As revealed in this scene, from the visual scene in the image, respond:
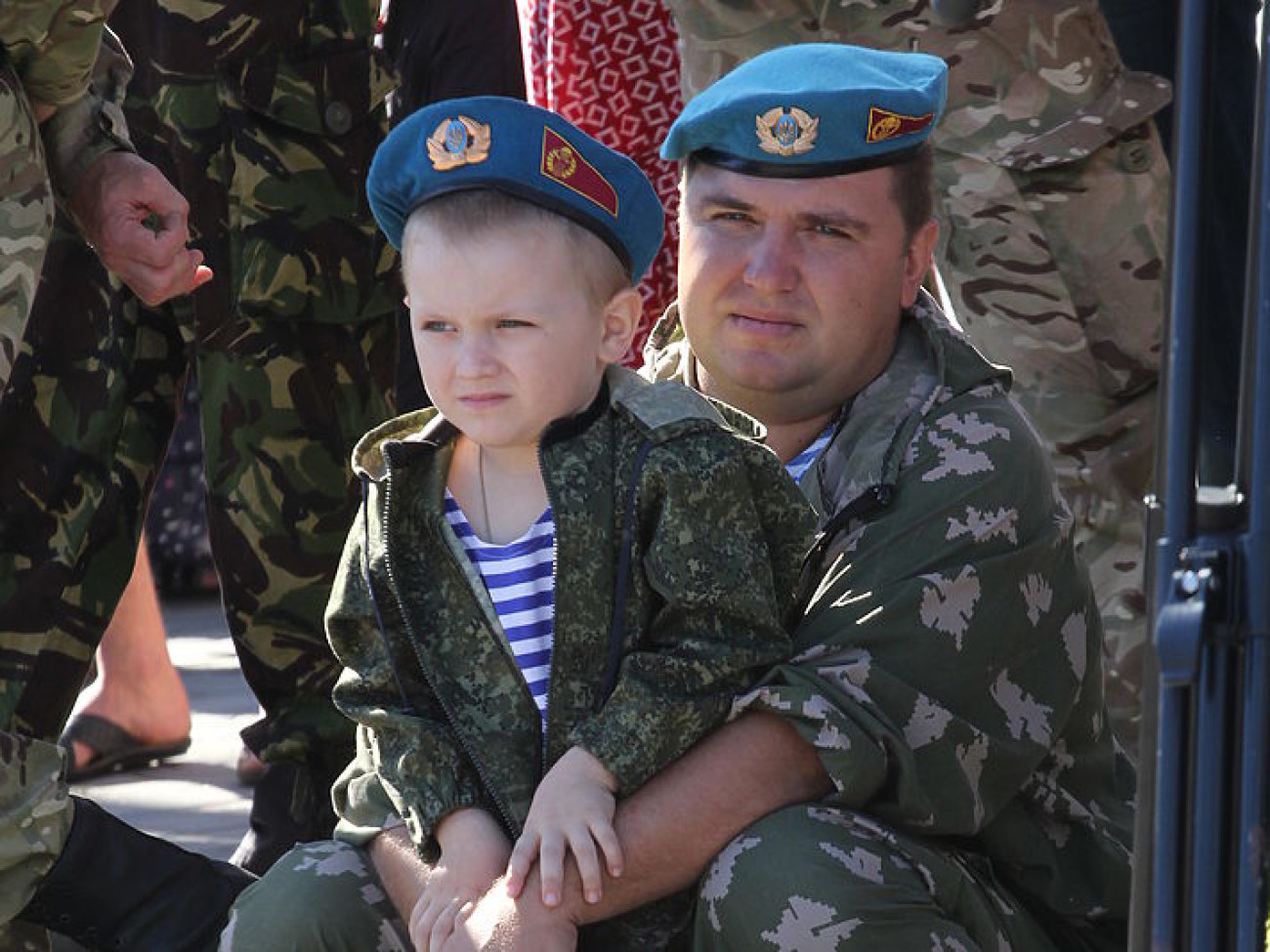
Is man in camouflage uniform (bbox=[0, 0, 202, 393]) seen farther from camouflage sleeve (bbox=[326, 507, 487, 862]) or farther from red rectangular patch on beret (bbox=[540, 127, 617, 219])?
red rectangular patch on beret (bbox=[540, 127, 617, 219])

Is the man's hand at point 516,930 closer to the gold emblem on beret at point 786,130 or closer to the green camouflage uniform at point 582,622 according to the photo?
the green camouflage uniform at point 582,622

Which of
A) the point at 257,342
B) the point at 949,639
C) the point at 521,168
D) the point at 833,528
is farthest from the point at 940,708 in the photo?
the point at 257,342

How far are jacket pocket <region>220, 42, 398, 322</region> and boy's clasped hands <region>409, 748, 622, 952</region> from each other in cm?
140

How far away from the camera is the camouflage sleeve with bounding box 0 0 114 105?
2.81m

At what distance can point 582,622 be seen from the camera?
2.38 metres


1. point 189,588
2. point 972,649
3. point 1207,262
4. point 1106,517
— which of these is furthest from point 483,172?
point 189,588

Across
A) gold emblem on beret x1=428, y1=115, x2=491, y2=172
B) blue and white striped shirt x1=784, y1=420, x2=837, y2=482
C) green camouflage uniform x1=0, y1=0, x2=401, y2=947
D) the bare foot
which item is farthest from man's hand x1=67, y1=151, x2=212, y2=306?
the bare foot

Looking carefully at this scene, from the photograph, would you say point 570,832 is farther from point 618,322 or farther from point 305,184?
point 305,184

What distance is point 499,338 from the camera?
2371 mm

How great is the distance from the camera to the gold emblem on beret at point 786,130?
8.91 feet

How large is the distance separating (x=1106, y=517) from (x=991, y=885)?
1.27 m

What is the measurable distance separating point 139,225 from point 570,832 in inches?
48.0

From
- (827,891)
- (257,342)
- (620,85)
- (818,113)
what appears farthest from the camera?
(620,85)

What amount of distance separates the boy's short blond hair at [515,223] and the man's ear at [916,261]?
51 centimetres
